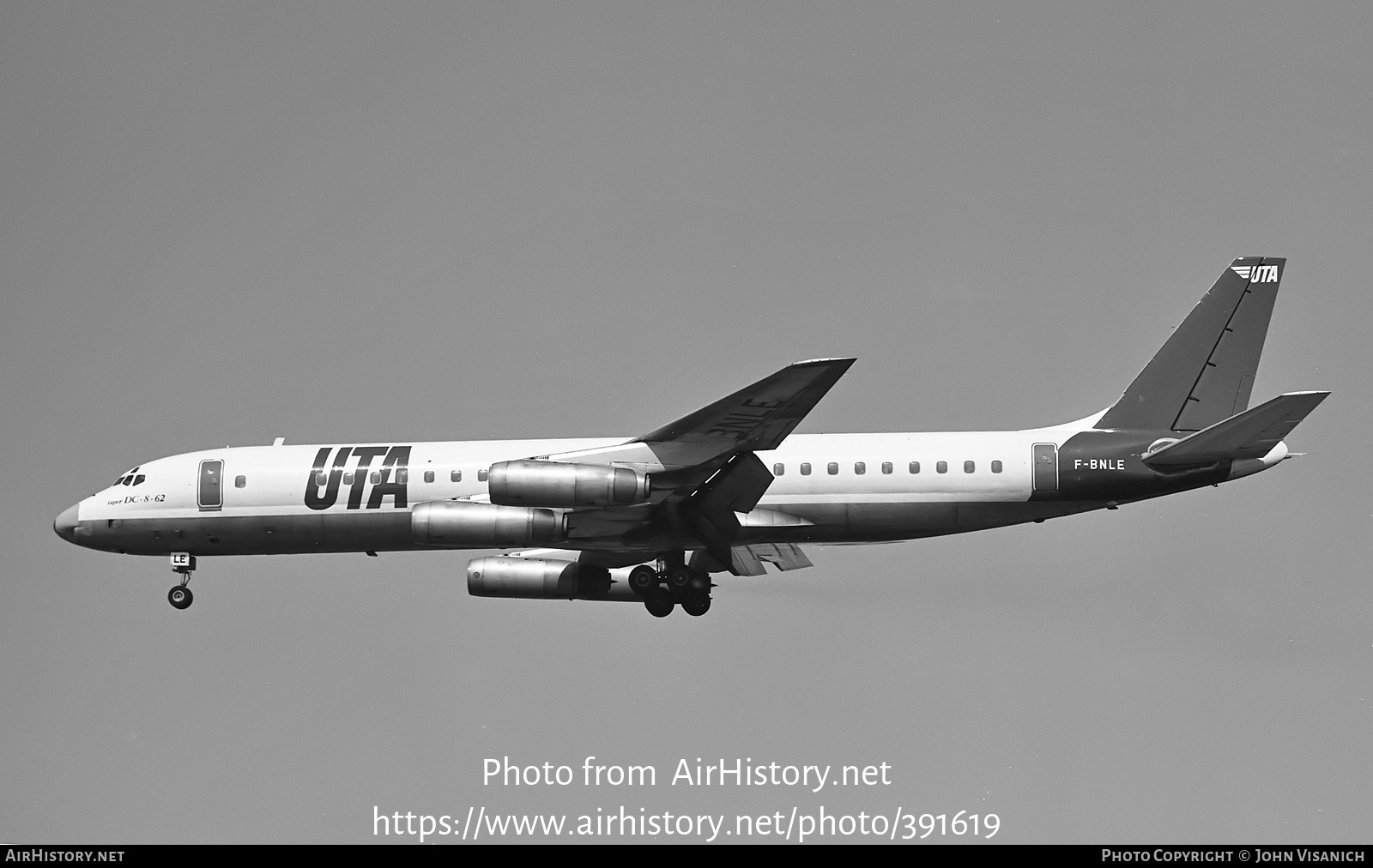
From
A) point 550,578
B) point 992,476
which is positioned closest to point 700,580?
point 550,578

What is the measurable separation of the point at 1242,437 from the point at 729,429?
9.95 metres

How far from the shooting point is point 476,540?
34.4 meters

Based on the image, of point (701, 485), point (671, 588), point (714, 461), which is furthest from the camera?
point (671, 588)

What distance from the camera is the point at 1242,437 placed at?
34.7m

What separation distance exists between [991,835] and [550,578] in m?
10.8

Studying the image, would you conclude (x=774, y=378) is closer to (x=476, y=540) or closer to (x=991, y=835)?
(x=476, y=540)

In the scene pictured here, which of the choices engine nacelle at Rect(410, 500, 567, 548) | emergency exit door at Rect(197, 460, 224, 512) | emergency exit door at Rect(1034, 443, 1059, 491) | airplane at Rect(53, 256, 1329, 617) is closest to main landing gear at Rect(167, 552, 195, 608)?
airplane at Rect(53, 256, 1329, 617)

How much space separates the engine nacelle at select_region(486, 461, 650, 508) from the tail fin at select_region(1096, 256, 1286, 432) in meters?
10.6

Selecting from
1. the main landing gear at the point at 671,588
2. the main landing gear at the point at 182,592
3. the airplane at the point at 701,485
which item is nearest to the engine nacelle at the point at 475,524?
the airplane at the point at 701,485

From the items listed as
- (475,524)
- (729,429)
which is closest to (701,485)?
(729,429)

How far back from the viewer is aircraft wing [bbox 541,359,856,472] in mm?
32438

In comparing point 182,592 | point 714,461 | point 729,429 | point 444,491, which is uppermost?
point 729,429

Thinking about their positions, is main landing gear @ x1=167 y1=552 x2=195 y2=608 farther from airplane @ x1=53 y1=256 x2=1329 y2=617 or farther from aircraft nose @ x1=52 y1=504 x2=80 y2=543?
aircraft nose @ x1=52 y1=504 x2=80 y2=543

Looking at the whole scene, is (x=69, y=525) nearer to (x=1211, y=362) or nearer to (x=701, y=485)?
(x=701, y=485)
